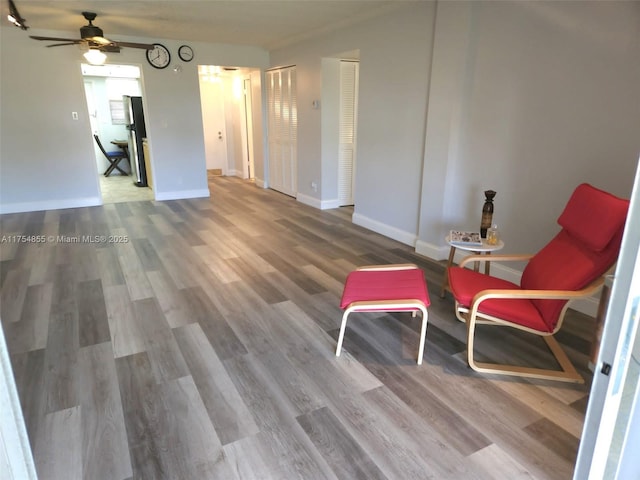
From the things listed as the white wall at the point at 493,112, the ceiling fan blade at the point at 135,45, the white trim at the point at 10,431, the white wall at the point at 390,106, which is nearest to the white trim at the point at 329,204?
the white wall at the point at 390,106

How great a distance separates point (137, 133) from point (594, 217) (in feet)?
25.4

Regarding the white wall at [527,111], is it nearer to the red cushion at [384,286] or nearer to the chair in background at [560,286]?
the chair in background at [560,286]

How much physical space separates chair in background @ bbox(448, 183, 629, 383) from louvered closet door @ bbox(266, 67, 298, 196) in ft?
16.1

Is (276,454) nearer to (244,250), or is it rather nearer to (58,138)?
(244,250)

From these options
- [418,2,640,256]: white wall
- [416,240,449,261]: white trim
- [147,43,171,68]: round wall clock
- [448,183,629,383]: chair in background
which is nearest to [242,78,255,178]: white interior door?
[147,43,171,68]: round wall clock

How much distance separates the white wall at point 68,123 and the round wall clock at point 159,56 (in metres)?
0.08

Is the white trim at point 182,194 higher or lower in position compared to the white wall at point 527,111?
lower

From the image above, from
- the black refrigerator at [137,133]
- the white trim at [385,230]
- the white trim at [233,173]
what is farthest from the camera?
the white trim at [233,173]

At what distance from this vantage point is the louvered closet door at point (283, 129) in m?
6.63

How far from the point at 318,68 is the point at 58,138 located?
405 centimetres

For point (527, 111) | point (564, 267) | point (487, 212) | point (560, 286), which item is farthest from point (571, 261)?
point (527, 111)

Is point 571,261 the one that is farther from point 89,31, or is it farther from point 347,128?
point 89,31

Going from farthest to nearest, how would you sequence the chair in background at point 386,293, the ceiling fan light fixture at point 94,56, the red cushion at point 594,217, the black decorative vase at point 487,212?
the ceiling fan light fixture at point 94,56 < the black decorative vase at point 487,212 < the chair in background at point 386,293 < the red cushion at point 594,217

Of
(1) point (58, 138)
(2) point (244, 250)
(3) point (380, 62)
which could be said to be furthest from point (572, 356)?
Result: (1) point (58, 138)
